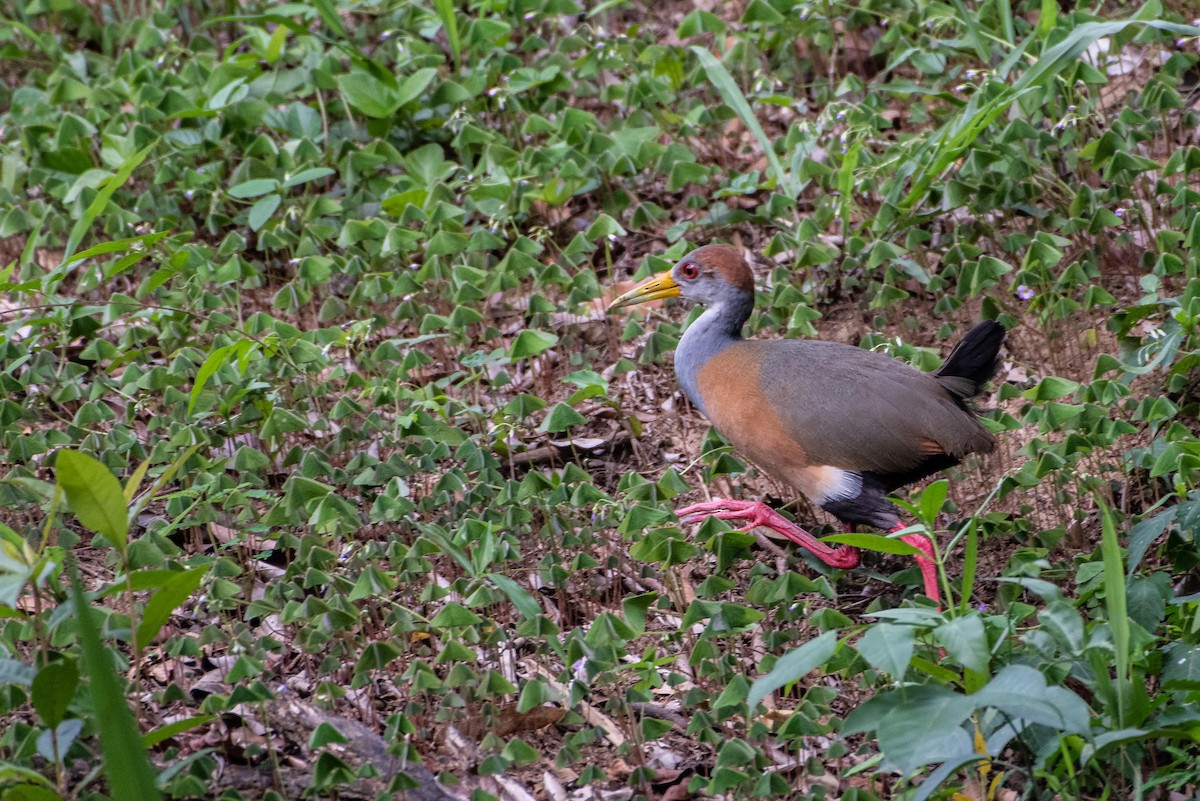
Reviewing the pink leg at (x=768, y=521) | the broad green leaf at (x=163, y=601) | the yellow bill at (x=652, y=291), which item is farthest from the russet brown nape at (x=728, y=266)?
the broad green leaf at (x=163, y=601)

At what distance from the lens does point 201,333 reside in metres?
5.54

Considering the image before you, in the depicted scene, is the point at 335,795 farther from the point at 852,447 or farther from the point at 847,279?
the point at 847,279

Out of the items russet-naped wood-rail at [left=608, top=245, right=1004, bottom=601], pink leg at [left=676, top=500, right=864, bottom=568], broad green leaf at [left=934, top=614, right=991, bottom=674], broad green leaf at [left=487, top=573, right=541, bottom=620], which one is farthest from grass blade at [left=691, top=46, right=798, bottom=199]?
broad green leaf at [left=934, top=614, right=991, bottom=674]

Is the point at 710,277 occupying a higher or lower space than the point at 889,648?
lower

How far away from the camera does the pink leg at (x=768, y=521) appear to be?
4461 mm

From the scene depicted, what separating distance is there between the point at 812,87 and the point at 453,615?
4.00 meters

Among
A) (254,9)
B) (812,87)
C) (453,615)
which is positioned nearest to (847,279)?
(812,87)

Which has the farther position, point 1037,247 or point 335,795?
point 1037,247

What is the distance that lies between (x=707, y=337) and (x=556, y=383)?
2.76 feet

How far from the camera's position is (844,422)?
4.36m

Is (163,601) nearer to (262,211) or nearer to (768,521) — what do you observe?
(768,521)

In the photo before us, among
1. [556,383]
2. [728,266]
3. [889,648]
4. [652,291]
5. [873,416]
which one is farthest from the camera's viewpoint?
[556,383]

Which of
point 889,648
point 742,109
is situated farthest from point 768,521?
point 742,109

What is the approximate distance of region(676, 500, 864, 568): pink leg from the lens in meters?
4.46
